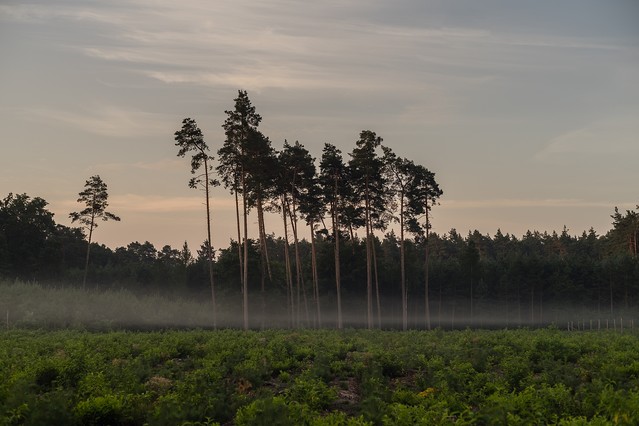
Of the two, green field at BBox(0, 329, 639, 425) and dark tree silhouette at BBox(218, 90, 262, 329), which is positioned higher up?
dark tree silhouette at BBox(218, 90, 262, 329)

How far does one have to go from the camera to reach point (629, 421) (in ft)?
36.1

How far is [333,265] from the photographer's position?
85.6m

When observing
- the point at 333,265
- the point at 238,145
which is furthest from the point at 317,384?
the point at 333,265

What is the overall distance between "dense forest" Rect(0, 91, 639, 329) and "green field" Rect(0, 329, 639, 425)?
Result: 32037 millimetres

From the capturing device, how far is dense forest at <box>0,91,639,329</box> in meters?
60.9

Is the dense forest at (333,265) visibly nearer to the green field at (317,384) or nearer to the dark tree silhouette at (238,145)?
the dark tree silhouette at (238,145)

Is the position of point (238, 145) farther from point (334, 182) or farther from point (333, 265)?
point (333, 265)

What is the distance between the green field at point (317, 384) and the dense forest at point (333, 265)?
32.0 metres

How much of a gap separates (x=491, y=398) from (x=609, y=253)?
153008 millimetres

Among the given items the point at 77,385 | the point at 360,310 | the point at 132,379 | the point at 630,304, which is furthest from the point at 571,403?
the point at 630,304

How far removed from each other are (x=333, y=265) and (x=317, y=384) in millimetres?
69307

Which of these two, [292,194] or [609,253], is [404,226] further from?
[609,253]

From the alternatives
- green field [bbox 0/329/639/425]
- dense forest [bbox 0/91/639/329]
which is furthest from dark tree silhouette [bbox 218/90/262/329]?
green field [bbox 0/329/639/425]

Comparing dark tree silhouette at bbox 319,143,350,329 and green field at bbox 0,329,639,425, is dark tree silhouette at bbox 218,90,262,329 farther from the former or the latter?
green field at bbox 0,329,639,425
